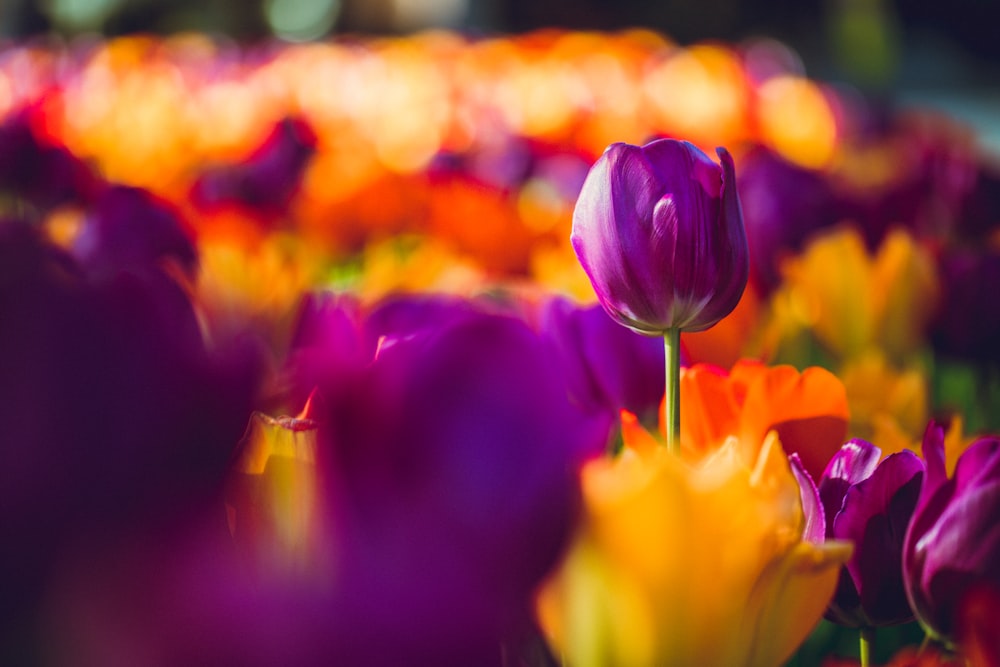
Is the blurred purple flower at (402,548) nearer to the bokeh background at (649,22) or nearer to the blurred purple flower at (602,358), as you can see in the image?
the blurred purple flower at (602,358)

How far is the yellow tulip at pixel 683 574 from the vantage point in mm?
277

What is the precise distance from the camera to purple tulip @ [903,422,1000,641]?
33 cm

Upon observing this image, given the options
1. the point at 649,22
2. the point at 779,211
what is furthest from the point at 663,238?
the point at 649,22

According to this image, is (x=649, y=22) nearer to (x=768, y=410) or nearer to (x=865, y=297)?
(x=865, y=297)

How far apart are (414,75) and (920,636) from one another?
8.60 ft

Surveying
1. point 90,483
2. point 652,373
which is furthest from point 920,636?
point 90,483

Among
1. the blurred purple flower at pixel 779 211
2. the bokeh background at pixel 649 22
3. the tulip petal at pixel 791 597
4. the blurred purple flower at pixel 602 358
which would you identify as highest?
the tulip petal at pixel 791 597

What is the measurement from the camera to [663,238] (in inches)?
15.4

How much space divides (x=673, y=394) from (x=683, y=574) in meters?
0.10

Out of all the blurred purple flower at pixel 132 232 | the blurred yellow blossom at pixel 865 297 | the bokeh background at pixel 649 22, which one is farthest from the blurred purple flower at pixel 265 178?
the bokeh background at pixel 649 22

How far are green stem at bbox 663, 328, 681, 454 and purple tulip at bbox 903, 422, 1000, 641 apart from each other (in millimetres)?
76

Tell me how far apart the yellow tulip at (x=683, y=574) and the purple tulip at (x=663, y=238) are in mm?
89

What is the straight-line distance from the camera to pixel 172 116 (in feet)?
6.90

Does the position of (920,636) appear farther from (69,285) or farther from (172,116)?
(172,116)
